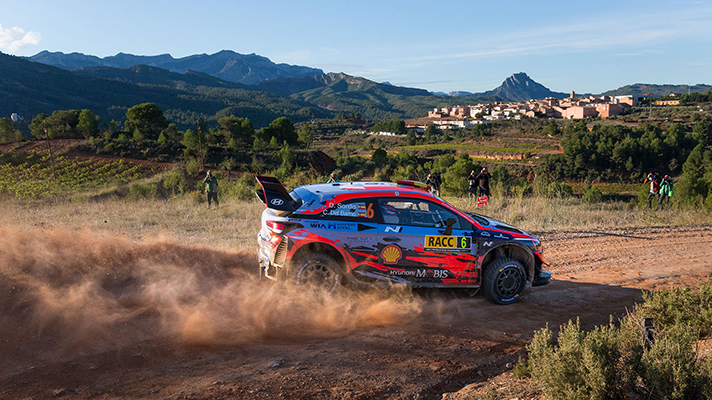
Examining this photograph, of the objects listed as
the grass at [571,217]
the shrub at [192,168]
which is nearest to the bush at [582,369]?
the grass at [571,217]

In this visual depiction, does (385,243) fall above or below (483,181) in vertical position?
below

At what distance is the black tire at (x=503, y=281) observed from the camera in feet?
20.5

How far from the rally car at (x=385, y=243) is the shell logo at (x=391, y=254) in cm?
1

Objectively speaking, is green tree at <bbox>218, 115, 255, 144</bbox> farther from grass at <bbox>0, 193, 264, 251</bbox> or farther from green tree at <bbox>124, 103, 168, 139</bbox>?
grass at <bbox>0, 193, 264, 251</bbox>

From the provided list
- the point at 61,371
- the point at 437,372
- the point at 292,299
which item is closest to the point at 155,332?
the point at 61,371

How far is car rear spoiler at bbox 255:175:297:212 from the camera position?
19.3 feet

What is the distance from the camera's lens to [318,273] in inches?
228

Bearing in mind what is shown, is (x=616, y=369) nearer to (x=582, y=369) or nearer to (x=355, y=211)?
(x=582, y=369)

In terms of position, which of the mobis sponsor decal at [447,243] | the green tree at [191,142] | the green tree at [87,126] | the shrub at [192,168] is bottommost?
the shrub at [192,168]

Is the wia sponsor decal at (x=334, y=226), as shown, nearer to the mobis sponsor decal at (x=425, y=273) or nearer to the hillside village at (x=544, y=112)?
the mobis sponsor decal at (x=425, y=273)

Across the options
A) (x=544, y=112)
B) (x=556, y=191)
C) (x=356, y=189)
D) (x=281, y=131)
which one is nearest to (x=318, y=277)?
(x=356, y=189)

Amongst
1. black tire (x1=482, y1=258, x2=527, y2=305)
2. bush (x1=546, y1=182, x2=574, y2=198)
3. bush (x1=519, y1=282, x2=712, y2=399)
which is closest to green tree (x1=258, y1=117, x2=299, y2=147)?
bush (x1=546, y1=182, x2=574, y2=198)

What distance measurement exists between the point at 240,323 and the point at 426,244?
2.75 meters

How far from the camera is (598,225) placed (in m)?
12.1
